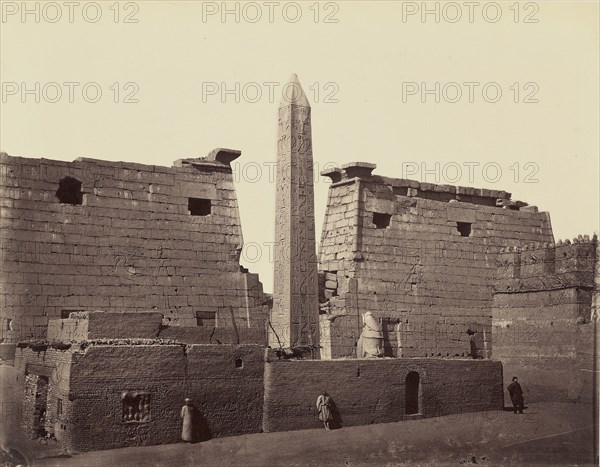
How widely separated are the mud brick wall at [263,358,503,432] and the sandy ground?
0.28m

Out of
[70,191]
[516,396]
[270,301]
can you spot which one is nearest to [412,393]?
[516,396]

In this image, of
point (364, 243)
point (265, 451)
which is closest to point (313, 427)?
point (265, 451)

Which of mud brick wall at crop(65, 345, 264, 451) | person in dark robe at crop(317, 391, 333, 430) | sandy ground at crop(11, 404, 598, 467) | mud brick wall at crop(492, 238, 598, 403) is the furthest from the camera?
mud brick wall at crop(492, 238, 598, 403)

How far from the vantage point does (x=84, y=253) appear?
19359 mm

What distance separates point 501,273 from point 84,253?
1061 cm

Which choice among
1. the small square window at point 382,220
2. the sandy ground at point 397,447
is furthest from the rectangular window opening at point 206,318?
the small square window at point 382,220

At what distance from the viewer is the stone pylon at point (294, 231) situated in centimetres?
1777

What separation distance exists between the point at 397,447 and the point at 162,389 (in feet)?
13.3

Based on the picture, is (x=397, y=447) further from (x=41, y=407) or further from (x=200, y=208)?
(x=200, y=208)

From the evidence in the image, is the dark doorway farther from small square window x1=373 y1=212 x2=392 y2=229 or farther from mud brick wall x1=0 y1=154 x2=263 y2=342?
small square window x1=373 y1=212 x2=392 y2=229

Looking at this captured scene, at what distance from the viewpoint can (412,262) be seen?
23.5 metres

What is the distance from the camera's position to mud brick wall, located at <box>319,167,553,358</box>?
22.6m

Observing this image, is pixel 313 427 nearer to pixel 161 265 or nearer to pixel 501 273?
pixel 161 265

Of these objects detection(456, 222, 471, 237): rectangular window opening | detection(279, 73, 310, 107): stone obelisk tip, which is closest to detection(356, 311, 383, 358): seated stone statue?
detection(456, 222, 471, 237): rectangular window opening
